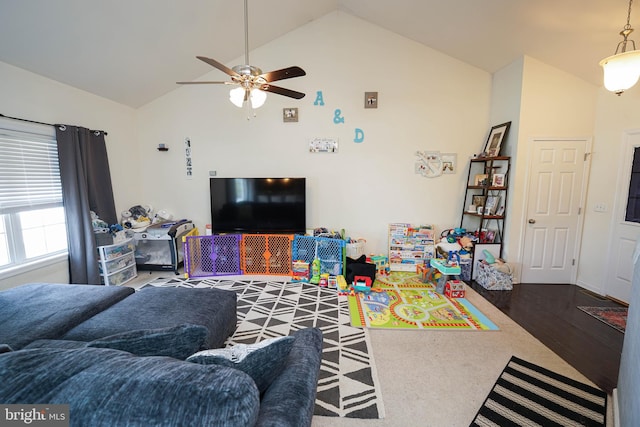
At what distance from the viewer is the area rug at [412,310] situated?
259 centimetres

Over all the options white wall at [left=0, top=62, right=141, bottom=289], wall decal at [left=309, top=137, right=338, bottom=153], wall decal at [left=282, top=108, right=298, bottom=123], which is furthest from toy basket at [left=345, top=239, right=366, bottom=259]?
white wall at [left=0, top=62, right=141, bottom=289]

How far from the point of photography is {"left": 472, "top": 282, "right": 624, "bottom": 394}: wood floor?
2051mm

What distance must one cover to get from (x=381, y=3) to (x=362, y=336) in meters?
3.91

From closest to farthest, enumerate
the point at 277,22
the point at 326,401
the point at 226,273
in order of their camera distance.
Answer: the point at 326,401 < the point at 277,22 < the point at 226,273

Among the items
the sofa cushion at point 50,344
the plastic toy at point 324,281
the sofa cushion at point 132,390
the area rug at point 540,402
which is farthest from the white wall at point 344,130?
the sofa cushion at point 132,390

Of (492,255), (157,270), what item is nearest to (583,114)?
(492,255)

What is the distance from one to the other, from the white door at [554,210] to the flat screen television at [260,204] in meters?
3.15

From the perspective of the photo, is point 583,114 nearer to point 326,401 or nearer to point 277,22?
point 277,22

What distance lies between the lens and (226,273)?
3.83m

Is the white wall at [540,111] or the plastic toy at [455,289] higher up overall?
the white wall at [540,111]

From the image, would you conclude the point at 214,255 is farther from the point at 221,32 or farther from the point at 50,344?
the point at 221,32

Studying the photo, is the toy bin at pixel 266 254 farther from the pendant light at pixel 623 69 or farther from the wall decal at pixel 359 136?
the pendant light at pixel 623 69

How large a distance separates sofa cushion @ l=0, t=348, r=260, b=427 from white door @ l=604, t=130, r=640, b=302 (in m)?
4.37

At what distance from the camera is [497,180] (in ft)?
12.0
